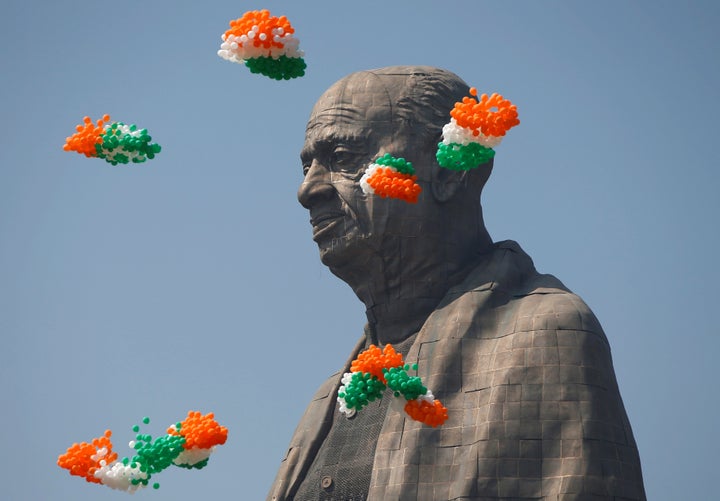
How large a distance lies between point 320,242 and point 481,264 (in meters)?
1.89

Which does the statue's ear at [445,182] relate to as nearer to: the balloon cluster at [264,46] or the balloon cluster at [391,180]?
the balloon cluster at [391,180]

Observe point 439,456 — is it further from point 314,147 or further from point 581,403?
point 314,147

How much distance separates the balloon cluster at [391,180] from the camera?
18.7m

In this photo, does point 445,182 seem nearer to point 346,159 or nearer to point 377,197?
point 377,197

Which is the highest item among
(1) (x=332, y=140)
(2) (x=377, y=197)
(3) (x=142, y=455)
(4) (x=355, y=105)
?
(4) (x=355, y=105)

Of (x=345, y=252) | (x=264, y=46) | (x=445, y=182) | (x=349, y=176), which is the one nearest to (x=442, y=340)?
(x=345, y=252)

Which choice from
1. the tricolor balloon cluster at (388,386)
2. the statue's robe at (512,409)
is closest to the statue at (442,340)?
the statue's robe at (512,409)

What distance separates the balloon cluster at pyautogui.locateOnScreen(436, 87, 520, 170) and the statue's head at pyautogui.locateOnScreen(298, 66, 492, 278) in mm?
1667

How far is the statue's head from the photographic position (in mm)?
20172

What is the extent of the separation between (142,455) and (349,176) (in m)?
4.23

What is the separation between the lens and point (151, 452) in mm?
18203

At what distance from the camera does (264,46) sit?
18.8 meters

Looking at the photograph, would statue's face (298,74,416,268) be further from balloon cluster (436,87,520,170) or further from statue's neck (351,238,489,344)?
balloon cluster (436,87,520,170)

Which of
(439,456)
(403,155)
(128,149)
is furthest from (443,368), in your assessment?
(128,149)
